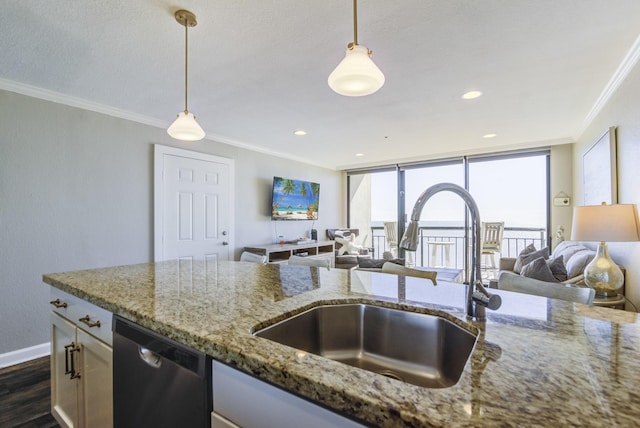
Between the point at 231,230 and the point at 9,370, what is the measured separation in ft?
7.90

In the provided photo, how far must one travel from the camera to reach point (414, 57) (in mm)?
2064

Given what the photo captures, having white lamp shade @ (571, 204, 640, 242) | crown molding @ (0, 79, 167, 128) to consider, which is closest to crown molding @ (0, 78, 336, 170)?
crown molding @ (0, 79, 167, 128)

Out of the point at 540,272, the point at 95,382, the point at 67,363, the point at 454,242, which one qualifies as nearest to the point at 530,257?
the point at 540,272

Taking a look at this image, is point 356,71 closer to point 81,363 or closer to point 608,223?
point 81,363

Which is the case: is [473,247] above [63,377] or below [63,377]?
above

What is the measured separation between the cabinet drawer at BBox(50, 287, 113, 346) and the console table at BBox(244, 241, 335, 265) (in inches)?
107

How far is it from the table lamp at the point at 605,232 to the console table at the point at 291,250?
3.39 m

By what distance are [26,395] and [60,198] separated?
61.5 inches

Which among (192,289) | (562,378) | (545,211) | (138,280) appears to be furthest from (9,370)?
(545,211)

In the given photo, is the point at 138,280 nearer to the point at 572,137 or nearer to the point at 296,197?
the point at 296,197

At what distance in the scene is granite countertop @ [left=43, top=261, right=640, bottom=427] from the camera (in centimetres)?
47

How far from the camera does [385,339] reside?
1.02m

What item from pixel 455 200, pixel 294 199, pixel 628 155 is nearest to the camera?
pixel 628 155

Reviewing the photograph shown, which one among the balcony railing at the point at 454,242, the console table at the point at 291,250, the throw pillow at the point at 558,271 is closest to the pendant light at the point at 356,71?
the throw pillow at the point at 558,271
